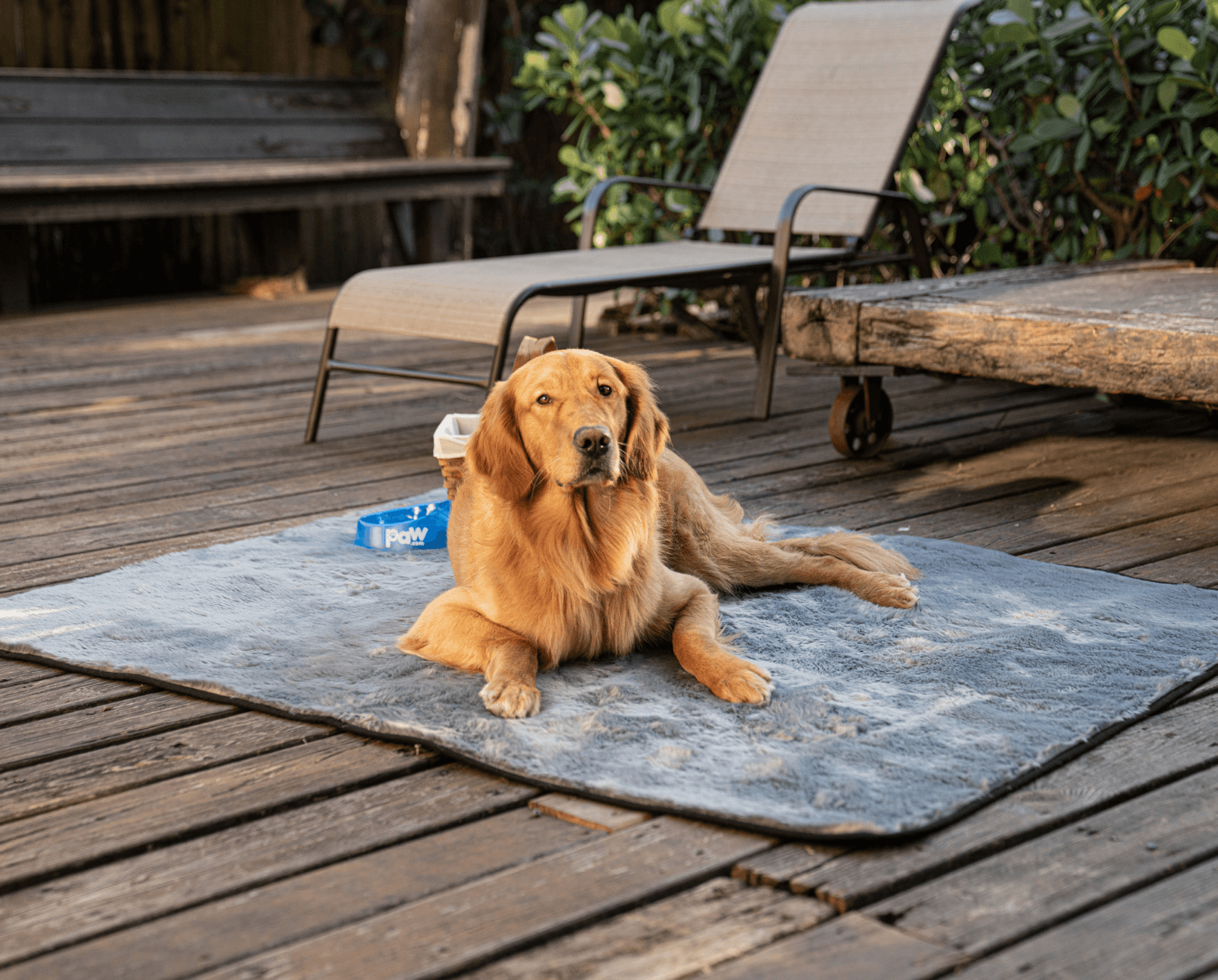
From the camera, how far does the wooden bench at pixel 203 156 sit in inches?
259

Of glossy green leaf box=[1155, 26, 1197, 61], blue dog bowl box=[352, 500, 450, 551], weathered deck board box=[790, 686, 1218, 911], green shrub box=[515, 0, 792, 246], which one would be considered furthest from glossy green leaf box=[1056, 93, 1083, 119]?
weathered deck board box=[790, 686, 1218, 911]

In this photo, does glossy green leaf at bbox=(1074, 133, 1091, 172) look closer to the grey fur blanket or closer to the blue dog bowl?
the grey fur blanket

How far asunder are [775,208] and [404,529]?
2.41 metres

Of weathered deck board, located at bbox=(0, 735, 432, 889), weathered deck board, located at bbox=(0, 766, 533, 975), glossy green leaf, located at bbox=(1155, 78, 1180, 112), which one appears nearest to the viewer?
weathered deck board, located at bbox=(0, 766, 533, 975)

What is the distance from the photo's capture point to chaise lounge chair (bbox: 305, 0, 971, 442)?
3.81 meters

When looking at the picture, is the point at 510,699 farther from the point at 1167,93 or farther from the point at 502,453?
the point at 1167,93

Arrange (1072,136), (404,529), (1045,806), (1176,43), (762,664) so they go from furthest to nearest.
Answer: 1. (1072,136)
2. (1176,43)
3. (404,529)
4. (762,664)
5. (1045,806)

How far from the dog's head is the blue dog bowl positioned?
79 centimetres

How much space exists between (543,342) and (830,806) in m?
1.05

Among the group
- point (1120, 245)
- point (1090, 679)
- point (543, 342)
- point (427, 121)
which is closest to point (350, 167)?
point (427, 121)

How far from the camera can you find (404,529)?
9.99 ft

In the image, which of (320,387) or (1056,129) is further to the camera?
(1056,129)

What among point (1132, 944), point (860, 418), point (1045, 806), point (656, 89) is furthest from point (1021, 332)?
point (656, 89)

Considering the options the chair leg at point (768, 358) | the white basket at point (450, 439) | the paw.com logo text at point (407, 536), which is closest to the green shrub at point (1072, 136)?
the chair leg at point (768, 358)
